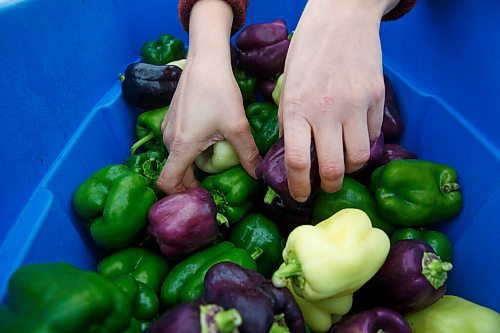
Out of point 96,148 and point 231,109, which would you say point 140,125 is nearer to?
point 96,148

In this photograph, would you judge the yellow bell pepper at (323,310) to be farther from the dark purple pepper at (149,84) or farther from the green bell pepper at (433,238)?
the dark purple pepper at (149,84)

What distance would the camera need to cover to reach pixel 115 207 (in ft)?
4.50

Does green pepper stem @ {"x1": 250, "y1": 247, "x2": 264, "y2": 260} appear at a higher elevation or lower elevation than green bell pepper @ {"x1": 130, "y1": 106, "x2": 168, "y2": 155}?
lower

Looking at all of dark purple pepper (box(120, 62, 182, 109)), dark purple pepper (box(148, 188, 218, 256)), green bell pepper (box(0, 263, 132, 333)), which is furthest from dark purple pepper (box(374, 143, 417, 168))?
green bell pepper (box(0, 263, 132, 333))

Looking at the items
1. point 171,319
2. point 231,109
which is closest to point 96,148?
point 231,109

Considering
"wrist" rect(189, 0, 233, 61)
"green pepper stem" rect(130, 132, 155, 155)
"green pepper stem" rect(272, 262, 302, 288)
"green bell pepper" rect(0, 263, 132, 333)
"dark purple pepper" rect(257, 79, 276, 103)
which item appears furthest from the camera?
"dark purple pepper" rect(257, 79, 276, 103)

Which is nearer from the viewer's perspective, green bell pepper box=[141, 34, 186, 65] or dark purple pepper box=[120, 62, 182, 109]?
dark purple pepper box=[120, 62, 182, 109]

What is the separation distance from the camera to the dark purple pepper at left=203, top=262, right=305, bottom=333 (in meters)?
0.86

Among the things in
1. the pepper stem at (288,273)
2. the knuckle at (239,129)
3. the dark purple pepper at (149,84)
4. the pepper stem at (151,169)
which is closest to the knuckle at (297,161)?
the pepper stem at (288,273)

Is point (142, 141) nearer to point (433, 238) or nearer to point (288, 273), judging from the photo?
point (288, 273)

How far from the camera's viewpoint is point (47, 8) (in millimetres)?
1510

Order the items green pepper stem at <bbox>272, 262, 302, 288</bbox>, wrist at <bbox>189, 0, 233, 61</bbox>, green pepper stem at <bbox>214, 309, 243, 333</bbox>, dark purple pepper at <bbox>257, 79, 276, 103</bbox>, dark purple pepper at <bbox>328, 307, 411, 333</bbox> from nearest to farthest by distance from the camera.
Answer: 1. green pepper stem at <bbox>214, 309, 243, 333</bbox>
2. green pepper stem at <bbox>272, 262, 302, 288</bbox>
3. dark purple pepper at <bbox>328, 307, 411, 333</bbox>
4. wrist at <bbox>189, 0, 233, 61</bbox>
5. dark purple pepper at <bbox>257, 79, 276, 103</bbox>

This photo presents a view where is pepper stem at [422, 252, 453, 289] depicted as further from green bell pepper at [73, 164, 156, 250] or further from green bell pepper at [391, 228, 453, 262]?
green bell pepper at [73, 164, 156, 250]

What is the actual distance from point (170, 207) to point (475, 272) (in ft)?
2.98
